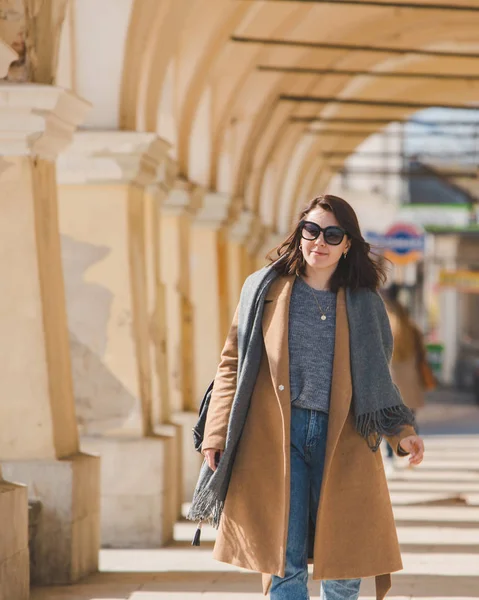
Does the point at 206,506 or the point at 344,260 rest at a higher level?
the point at 344,260

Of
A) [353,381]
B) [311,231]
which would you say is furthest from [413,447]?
[311,231]

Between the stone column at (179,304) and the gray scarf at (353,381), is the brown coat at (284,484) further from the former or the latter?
the stone column at (179,304)

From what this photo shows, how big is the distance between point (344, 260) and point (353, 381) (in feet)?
1.60

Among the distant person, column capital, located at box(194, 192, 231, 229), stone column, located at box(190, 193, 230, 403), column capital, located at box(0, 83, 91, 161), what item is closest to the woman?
column capital, located at box(0, 83, 91, 161)

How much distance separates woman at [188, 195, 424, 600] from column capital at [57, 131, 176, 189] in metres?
5.50

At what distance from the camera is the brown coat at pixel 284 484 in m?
5.90

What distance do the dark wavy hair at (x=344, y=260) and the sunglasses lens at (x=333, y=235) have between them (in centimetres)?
6

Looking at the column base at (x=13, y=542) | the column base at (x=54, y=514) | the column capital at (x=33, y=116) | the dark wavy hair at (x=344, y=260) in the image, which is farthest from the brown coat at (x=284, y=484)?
the column base at (x=54, y=514)

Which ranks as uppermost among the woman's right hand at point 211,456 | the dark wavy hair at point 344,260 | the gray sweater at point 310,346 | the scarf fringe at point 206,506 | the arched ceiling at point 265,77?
the arched ceiling at point 265,77

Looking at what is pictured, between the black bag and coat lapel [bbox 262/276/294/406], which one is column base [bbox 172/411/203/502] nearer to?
the black bag

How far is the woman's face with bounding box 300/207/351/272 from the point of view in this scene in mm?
6047

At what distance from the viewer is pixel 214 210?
59.8 feet

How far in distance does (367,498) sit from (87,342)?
6.07m

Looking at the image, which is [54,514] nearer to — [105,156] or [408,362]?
[105,156]
